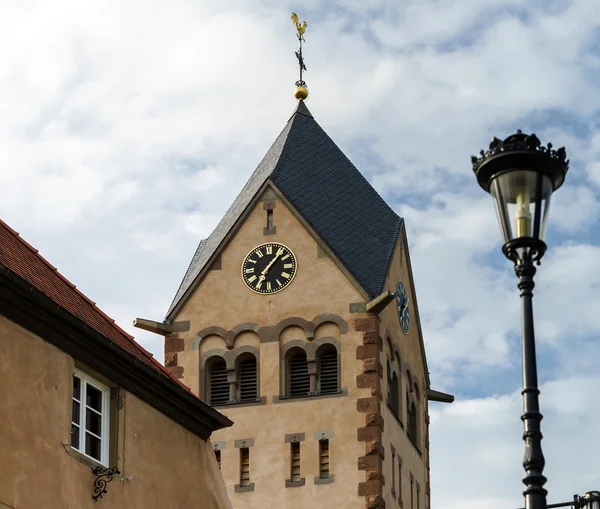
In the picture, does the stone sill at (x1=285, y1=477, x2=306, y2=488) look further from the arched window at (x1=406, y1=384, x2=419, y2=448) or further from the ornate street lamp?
the ornate street lamp

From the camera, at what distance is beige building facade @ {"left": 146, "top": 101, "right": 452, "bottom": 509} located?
142ft

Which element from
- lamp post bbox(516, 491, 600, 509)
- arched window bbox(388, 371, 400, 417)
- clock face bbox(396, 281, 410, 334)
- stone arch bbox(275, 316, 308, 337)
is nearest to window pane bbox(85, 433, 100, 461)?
lamp post bbox(516, 491, 600, 509)

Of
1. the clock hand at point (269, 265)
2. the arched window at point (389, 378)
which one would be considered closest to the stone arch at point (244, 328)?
the clock hand at point (269, 265)

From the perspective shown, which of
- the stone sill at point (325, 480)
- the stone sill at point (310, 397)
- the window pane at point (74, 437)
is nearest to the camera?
the window pane at point (74, 437)

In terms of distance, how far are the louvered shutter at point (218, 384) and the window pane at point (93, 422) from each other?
20.7 metres

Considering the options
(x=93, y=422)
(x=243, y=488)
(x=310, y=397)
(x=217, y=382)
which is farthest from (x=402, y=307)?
(x=93, y=422)

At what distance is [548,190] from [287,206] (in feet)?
96.3

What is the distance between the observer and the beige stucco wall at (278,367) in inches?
1695

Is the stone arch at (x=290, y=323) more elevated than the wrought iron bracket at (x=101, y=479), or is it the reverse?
the stone arch at (x=290, y=323)

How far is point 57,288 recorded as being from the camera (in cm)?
2464

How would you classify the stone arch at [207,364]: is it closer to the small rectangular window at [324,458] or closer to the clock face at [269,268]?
the clock face at [269,268]

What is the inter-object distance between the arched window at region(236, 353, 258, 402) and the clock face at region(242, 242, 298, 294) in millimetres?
1659

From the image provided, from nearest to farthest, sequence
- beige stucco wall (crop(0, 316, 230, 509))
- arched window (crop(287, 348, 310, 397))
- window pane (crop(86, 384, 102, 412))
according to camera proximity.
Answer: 1. beige stucco wall (crop(0, 316, 230, 509))
2. window pane (crop(86, 384, 102, 412))
3. arched window (crop(287, 348, 310, 397))

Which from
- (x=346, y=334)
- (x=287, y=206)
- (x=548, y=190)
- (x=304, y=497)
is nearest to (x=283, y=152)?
(x=287, y=206)
